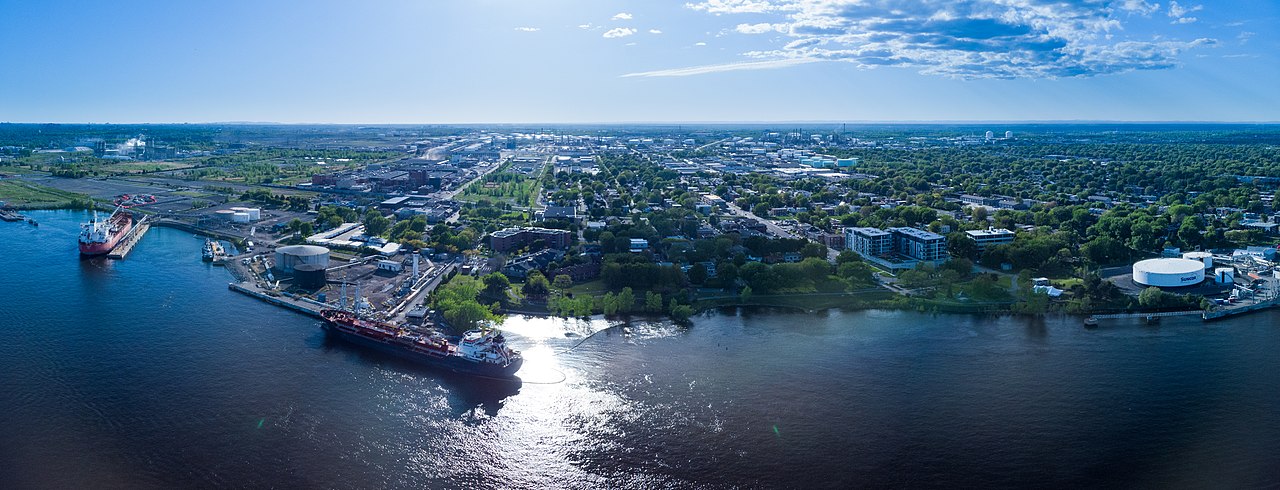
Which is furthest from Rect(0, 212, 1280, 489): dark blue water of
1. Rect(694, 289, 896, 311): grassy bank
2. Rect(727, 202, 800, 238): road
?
Rect(727, 202, 800, 238): road

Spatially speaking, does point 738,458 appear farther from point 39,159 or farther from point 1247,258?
point 39,159

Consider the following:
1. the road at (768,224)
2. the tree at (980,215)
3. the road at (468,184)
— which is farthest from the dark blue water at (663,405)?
the road at (468,184)

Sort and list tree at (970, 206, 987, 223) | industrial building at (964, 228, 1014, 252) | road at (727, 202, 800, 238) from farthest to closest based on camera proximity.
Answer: tree at (970, 206, 987, 223) < road at (727, 202, 800, 238) < industrial building at (964, 228, 1014, 252)

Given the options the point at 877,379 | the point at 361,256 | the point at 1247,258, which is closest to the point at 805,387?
the point at 877,379

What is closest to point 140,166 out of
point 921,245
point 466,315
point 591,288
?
point 591,288

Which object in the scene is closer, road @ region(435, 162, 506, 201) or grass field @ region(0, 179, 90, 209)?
grass field @ region(0, 179, 90, 209)

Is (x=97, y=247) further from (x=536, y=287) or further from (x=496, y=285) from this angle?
(x=536, y=287)

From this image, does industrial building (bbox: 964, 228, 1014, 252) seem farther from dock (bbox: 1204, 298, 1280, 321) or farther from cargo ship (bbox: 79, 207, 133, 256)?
cargo ship (bbox: 79, 207, 133, 256)

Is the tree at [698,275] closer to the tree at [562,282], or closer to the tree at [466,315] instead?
the tree at [562,282]
